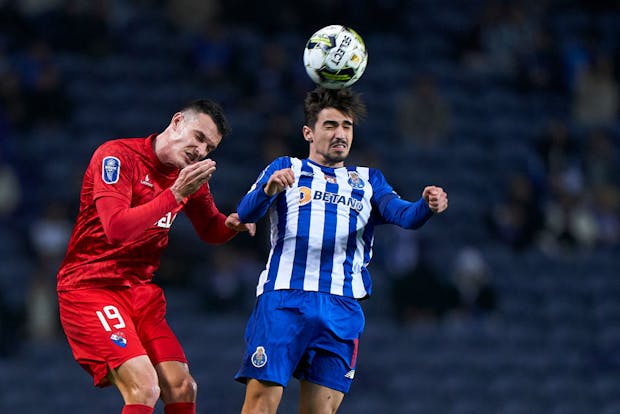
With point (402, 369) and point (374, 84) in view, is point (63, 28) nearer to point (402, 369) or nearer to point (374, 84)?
point (374, 84)

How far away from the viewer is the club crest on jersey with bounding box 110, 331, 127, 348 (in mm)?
5770

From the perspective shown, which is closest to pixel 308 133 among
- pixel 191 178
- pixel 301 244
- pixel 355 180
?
pixel 355 180

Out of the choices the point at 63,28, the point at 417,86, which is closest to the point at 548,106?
the point at 417,86

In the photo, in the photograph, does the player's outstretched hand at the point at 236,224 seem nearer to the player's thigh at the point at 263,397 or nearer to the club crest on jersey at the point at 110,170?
the club crest on jersey at the point at 110,170

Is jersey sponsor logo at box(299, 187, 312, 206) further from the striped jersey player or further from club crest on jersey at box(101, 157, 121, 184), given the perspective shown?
club crest on jersey at box(101, 157, 121, 184)

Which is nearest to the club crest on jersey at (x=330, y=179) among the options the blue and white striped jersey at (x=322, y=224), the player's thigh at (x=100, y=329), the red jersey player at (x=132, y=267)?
the blue and white striped jersey at (x=322, y=224)

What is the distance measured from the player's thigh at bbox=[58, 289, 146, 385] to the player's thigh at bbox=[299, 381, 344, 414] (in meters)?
0.89

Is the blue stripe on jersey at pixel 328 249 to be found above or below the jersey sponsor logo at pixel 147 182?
below

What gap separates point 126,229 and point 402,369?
6.06 meters

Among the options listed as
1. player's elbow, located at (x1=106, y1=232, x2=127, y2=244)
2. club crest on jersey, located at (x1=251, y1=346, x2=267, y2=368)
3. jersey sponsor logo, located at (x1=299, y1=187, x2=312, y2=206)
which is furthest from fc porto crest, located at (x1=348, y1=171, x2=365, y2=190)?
player's elbow, located at (x1=106, y1=232, x2=127, y2=244)

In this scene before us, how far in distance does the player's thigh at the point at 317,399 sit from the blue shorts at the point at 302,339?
0.03 meters

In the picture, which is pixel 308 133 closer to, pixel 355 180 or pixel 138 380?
pixel 355 180

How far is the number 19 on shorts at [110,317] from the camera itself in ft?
19.1

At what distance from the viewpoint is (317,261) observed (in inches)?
230
